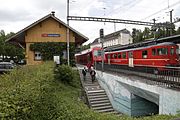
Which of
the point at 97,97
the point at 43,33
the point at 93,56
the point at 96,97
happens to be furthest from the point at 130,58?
the point at 43,33

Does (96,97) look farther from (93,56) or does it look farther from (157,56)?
(93,56)

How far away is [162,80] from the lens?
13.9 metres

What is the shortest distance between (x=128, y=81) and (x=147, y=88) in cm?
356

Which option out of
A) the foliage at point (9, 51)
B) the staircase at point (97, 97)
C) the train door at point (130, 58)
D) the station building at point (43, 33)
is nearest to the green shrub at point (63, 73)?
the staircase at point (97, 97)

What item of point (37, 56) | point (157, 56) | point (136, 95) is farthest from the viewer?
point (37, 56)

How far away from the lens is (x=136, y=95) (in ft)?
61.0

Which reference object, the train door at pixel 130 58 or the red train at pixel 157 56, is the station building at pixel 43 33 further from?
the red train at pixel 157 56

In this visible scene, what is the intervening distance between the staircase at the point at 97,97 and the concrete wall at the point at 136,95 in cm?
46

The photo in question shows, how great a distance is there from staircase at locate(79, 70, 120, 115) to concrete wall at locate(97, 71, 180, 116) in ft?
1.50

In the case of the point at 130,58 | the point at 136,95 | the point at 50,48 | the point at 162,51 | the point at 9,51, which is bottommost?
the point at 136,95

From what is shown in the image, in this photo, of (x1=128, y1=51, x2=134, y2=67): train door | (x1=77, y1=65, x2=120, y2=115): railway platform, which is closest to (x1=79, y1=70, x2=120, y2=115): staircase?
(x1=77, y1=65, x2=120, y2=115): railway platform

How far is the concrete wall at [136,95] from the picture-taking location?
41.0 feet

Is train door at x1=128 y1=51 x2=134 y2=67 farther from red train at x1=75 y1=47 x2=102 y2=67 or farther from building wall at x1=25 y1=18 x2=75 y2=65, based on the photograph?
building wall at x1=25 y1=18 x2=75 y2=65

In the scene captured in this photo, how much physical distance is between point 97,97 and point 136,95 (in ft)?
15.8
